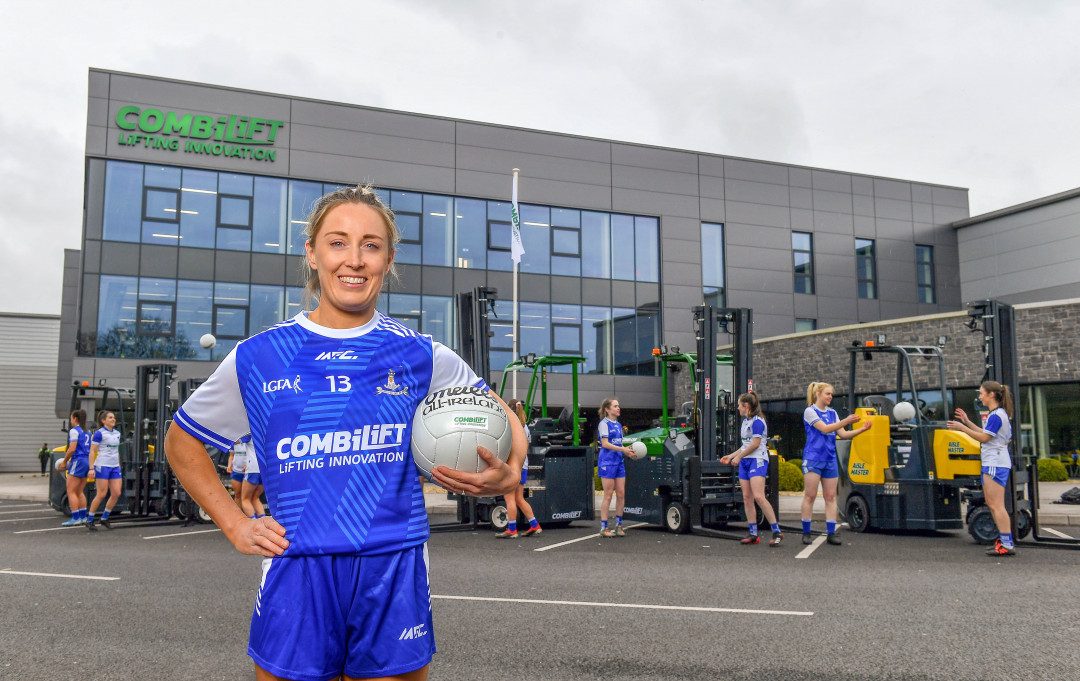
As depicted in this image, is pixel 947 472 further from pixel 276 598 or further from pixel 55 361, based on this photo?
pixel 55 361

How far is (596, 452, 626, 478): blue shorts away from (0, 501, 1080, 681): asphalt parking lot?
57.0 inches

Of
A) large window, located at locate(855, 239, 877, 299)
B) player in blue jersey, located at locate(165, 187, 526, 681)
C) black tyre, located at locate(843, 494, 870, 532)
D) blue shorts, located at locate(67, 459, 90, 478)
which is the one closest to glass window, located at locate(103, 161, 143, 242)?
blue shorts, located at locate(67, 459, 90, 478)

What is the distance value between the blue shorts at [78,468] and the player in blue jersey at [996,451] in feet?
43.5

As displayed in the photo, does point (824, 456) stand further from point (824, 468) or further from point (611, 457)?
point (611, 457)

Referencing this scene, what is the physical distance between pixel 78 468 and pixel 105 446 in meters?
0.55

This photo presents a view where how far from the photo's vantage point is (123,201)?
26656mm

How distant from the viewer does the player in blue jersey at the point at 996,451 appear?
993 centimetres

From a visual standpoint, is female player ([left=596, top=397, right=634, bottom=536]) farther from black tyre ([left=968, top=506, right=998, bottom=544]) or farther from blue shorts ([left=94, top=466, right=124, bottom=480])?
blue shorts ([left=94, top=466, right=124, bottom=480])

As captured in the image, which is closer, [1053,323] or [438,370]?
[438,370]

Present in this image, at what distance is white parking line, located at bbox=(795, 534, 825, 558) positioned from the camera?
1007cm

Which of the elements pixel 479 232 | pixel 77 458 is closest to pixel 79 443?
pixel 77 458

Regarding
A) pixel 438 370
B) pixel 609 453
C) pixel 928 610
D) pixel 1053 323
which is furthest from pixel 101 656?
pixel 1053 323

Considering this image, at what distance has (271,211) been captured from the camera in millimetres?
28109

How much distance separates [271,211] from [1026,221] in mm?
27062
